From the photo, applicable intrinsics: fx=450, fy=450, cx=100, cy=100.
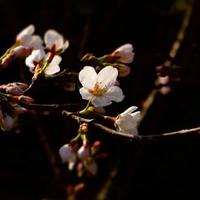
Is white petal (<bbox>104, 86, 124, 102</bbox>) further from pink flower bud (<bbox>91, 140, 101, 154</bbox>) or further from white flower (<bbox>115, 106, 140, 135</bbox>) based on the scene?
pink flower bud (<bbox>91, 140, 101, 154</bbox>)

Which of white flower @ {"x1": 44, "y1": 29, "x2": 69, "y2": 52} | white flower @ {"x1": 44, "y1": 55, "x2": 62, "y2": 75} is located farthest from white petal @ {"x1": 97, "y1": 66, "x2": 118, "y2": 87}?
white flower @ {"x1": 44, "y1": 29, "x2": 69, "y2": 52}

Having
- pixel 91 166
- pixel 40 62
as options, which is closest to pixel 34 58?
pixel 40 62

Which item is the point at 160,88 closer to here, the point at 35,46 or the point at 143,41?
the point at 35,46

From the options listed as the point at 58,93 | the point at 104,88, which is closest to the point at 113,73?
the point at 104,88

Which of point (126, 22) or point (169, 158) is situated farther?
point (126, 22)

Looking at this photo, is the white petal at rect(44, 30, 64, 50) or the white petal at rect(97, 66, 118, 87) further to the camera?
the white petal at rect(44, 30, 64, 50)

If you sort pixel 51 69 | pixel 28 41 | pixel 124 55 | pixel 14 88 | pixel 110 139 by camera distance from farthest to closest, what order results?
pixel 110 139 → pixel 28 41 → pixel 124 55 → pixel 51 69 → pixel 14 88

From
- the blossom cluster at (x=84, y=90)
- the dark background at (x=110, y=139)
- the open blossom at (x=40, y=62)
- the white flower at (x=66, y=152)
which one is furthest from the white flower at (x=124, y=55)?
the dark background at (x=110, y=139)

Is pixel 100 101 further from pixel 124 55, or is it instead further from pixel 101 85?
pixel 124 55
